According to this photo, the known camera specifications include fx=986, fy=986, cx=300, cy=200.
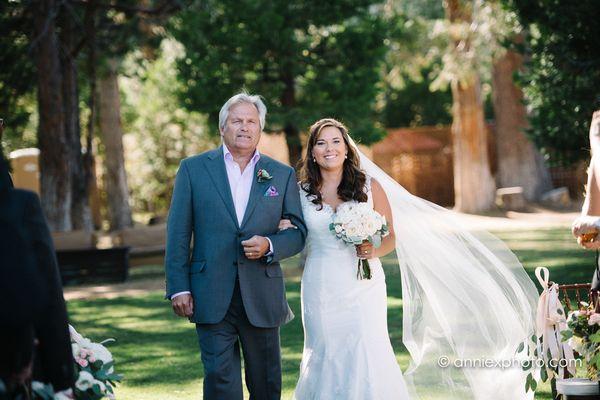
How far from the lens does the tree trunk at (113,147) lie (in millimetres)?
26359

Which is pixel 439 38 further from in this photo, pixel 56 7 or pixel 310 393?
pixel 310 393

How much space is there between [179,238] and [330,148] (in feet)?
4.35

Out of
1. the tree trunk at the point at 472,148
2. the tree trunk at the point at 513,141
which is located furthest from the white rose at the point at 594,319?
the tree trunk at the point at 513,141

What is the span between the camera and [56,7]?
19406 mm

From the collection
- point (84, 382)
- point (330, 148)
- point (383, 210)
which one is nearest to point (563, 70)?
point (383, 210)

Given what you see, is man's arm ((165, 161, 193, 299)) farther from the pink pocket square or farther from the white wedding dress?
the white wedding dress

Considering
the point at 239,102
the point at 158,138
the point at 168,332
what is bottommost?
the point at 168,332

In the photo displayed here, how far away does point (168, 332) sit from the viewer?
1189 centimetres

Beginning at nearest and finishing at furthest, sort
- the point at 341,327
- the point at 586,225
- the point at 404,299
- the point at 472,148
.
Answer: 1. the point at 586,225
2. the point at 341,327
3. the point at 404,299
4. the point at 472,148

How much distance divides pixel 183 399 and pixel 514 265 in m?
2.83

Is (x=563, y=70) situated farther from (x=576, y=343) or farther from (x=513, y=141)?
(x=513, y=141)

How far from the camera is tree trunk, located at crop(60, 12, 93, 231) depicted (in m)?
20.7

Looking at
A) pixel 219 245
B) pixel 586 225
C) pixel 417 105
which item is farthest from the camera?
pixel 417 105

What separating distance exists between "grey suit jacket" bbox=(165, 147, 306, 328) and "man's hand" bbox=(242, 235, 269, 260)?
12 centimetres
